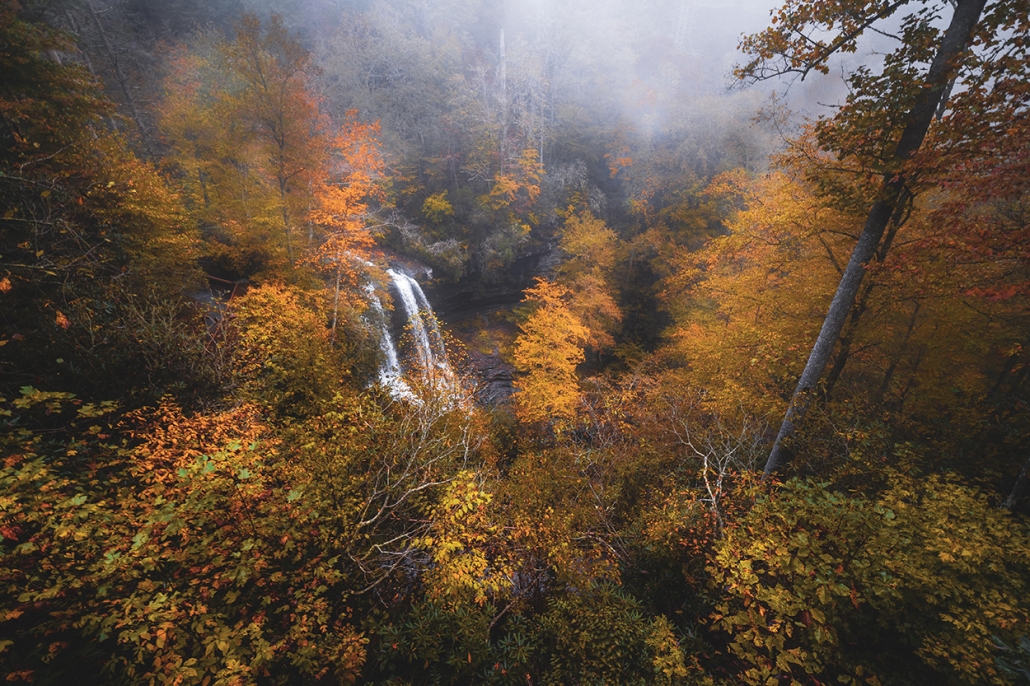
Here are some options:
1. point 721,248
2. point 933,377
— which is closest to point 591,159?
point 721,248

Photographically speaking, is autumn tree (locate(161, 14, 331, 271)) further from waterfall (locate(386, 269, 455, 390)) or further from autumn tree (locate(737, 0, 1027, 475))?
autumn tree (locate(737, 0, 1027, 475))

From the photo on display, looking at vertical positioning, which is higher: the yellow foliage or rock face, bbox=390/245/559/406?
rock face, bbox=390/245/559/406

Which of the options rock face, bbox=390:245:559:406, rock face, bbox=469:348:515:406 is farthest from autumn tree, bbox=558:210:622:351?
rock face, bbox=469:348:515:406

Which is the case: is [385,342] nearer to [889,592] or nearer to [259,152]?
[259,152]

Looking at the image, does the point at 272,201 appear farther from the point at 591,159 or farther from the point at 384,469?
the point at 591,159

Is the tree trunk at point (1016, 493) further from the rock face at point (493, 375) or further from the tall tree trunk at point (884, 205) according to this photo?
the rock face at point (493, 375)
